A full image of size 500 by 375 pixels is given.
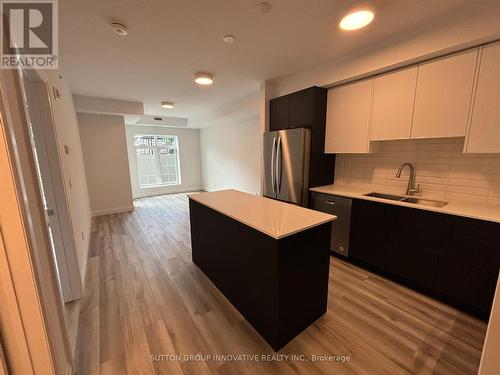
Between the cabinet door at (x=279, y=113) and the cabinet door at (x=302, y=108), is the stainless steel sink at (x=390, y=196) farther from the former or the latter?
the cabinet door at (x=279, y=113)

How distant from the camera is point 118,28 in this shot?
6.11 ft

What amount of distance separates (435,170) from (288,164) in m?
1.68

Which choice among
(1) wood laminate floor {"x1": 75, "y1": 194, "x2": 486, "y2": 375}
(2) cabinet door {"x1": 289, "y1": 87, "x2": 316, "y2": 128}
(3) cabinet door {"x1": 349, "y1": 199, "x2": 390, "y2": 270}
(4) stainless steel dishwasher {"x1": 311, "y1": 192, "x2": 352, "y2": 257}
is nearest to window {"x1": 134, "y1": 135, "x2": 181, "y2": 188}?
(1) wood laminate floor {"x1": 75, "y1": 194, "x2": 486, "y2": 375}

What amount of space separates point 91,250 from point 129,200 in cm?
237

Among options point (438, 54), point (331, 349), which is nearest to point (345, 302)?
point (331, 349)

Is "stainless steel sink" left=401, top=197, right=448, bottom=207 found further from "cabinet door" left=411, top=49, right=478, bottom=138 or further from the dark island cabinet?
"cabinet door" left=411, top=49, right=478, bottom=138

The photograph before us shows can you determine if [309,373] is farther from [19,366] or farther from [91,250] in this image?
[91,250]

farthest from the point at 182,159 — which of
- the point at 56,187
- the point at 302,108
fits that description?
the point at 56,187

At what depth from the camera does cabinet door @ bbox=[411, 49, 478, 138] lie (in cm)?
183

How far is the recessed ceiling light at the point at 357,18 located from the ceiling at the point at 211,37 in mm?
106

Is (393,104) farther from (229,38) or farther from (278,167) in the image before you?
(229,38)

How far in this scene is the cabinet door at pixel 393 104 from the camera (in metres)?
2.17

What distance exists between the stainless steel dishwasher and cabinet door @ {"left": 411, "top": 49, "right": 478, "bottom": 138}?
3.41 feet

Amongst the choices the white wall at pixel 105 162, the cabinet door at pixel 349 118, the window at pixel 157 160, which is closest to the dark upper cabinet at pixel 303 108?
the cabinet door at pixel 349 118
